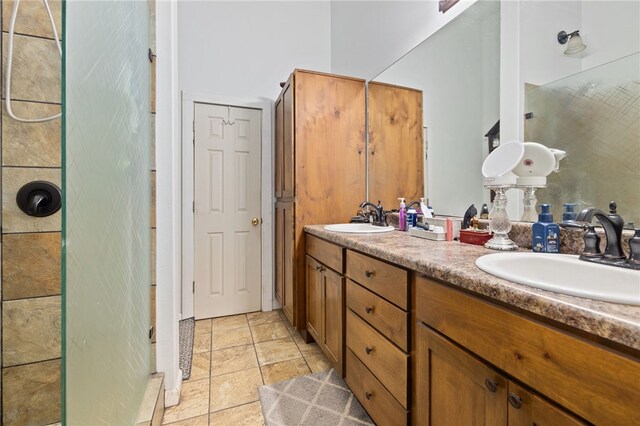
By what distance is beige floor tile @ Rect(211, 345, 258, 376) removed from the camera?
70.9 inches

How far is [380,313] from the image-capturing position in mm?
1163

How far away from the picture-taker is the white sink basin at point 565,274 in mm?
634

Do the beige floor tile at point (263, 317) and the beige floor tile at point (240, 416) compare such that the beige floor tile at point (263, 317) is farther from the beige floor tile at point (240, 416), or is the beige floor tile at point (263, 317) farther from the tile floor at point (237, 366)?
the beige floor tile at point (240, 416)

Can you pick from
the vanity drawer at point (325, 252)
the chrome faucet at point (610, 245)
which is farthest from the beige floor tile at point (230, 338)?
the chrome faucet at point (610, 245)

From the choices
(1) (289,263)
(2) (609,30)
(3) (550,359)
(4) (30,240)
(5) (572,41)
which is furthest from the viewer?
(1) (289,263)

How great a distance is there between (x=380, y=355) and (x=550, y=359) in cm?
70

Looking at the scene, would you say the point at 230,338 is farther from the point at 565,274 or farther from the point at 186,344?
the point at 565,274

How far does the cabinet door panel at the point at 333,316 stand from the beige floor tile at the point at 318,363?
17 cm

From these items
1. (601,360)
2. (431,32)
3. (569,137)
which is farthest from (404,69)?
(601,360)

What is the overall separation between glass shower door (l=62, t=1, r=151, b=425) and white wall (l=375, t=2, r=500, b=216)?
1551 millimetres

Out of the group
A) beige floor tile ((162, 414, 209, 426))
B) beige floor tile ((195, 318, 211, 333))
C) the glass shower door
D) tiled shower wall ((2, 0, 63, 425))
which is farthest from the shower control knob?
beige floor tile ((195, 318, 211, 333))

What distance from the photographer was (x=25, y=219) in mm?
1200

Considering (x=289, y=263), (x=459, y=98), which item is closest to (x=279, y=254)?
(x=289, y=263)

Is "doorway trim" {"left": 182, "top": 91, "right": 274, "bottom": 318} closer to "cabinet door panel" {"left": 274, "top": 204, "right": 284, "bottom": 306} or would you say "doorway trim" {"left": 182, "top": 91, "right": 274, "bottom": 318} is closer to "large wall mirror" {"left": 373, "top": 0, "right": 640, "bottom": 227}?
"cabinet door panel" {"left": 274, "top": 204, "right": 284, "bottom": 306}
